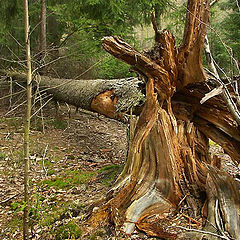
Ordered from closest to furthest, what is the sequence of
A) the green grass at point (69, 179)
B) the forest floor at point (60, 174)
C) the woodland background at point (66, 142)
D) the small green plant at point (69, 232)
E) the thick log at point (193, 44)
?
the small green plant at point (69, 232)
the forest floor at point (60, 174)
the woodland background at point (66, 142)
the thick log at point (193, 44)
the green grass at point (69, 179)

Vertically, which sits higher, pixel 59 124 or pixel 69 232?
pixel 59 124

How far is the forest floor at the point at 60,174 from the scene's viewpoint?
3.04 metres

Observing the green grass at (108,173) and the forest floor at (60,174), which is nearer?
the forest floor at (60,174)

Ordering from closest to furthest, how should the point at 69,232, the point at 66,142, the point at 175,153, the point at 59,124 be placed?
the point at 69,232
the point at 175,153
the point at 66,142
the point at 59,124

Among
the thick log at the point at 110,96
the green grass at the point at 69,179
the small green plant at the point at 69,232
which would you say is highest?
the thick log at the point at 110,96

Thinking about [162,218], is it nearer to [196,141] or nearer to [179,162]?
[179,162]

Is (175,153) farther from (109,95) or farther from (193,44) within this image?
(109,95)

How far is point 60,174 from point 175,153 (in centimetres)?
237

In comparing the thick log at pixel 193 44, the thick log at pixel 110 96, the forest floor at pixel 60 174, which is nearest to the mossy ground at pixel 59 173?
the forest floor at pixel 60 174

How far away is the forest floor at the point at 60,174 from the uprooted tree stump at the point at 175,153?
0.39 meters

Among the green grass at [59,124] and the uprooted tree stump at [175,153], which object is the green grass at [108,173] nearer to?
the uprooted tree stump at [175,153]

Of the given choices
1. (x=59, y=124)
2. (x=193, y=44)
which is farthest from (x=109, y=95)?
(x=59, y=124)

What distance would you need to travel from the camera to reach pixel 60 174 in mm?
4766

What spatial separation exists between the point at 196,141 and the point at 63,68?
23.2 feet
